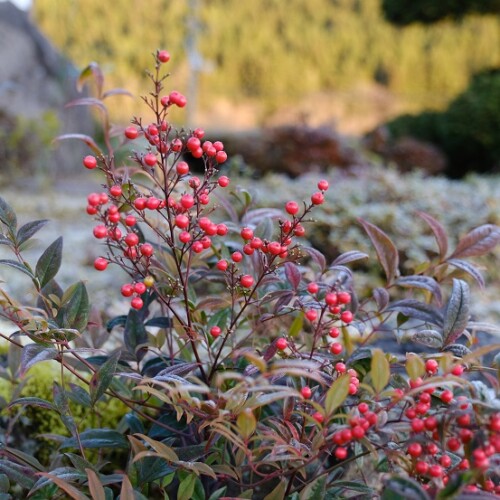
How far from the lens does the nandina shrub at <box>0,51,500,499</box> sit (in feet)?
2.36

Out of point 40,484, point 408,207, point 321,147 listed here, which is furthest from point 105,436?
point 321,147

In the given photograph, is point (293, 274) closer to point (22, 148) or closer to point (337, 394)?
point (337, 394)

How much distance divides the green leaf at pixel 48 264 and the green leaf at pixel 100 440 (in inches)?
10.1

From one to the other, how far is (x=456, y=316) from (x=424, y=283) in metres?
0.13

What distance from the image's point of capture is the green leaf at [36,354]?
2.57 feet

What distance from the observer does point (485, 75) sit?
8703mm

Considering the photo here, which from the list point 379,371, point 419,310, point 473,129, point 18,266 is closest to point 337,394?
point 379,371

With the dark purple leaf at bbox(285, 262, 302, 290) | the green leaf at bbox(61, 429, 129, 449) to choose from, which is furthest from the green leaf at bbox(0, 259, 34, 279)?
the dark purple leaf at bbox(285, 262, 302, 290)

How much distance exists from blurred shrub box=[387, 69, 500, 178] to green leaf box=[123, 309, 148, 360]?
25.5 ft

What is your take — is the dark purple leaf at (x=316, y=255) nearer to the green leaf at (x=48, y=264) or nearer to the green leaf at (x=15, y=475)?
the green leaf at (x=48, y=264)

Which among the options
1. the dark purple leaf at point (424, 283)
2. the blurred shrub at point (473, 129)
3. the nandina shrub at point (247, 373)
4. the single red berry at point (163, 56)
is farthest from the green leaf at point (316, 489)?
the blurred shrub at point (473, 129)

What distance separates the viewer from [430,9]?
8.70 m

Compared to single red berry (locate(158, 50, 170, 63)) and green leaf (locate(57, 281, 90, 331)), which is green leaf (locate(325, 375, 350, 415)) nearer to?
green leaf (locate(57, 281, 90, 331))

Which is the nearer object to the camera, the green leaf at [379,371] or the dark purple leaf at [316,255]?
the green leaf at [379,371]
